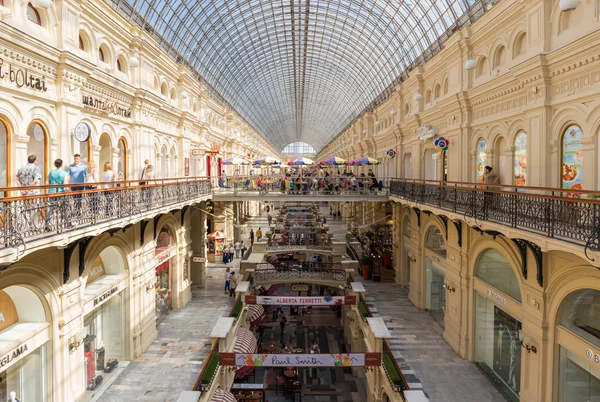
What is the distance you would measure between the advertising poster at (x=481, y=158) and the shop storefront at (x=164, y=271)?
13.5 meters

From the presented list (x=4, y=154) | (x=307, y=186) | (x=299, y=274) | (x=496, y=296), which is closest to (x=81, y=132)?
(x=4, y=154)

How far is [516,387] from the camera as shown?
12516 millimetres

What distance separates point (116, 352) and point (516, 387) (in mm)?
12888

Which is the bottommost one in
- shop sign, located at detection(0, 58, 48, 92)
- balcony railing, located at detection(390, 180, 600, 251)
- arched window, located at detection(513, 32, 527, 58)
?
balcony railing, located at detection(390, 180, 600, 251)

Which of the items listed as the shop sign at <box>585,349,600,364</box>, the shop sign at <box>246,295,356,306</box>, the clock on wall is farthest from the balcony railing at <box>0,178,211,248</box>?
the shop sign at <box>585,349,600,364</box>

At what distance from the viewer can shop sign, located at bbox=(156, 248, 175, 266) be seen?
18944 millimetres

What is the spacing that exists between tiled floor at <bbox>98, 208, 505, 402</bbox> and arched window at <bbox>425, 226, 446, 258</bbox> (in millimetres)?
3211

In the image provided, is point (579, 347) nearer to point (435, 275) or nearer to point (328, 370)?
point (435, 275)

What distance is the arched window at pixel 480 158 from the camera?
15648 mm

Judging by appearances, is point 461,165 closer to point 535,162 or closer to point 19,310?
point 535,162

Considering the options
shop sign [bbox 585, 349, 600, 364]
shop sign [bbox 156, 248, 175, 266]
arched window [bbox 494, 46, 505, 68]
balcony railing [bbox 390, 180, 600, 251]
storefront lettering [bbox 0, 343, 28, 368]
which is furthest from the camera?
shop sign [bbox 156, 248, 175, 266]

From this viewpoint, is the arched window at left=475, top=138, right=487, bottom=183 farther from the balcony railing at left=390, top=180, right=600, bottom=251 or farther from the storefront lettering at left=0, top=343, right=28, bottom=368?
the storefront lettering at left=0, top=343, right=28, bottom=368

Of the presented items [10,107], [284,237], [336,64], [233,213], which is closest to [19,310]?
[10,107]

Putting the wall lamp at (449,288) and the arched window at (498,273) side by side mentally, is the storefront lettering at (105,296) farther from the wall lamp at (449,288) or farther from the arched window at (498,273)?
the wall lamp at (449,288)
